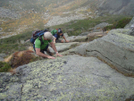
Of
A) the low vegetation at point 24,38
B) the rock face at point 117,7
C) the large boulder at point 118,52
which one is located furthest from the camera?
the rock face at point 117,7

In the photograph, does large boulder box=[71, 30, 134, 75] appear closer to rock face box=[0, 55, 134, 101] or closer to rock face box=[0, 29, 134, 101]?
rock face box=[0, 29, 134, 101]

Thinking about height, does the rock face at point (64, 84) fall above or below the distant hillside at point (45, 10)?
below

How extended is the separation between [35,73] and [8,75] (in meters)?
1.25

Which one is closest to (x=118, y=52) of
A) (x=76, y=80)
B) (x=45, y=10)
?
(x=76, y=80)

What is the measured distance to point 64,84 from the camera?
3.39 m

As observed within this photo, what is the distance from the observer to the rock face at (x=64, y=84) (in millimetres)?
2918

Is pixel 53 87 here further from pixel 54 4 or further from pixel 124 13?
pixel 54 4

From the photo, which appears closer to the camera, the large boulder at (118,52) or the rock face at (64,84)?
the rock face at (64,84)

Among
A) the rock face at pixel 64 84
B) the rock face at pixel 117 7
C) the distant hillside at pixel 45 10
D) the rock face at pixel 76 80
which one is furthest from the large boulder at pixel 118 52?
the rock face at pixel 117 7

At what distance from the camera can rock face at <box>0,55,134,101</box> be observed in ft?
9.57

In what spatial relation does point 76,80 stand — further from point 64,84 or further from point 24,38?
point 24,38

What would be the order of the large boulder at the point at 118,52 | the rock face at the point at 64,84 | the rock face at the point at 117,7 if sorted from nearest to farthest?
the rock face at the point at 64,84 → the large boulder at the point at 118,52 → the rock face at the point at 117,7

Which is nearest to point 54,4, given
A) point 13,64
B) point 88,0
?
point 88,0

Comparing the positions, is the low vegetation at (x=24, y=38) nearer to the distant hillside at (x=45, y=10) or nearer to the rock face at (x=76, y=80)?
the distant hillside at (x=45, y=10)
